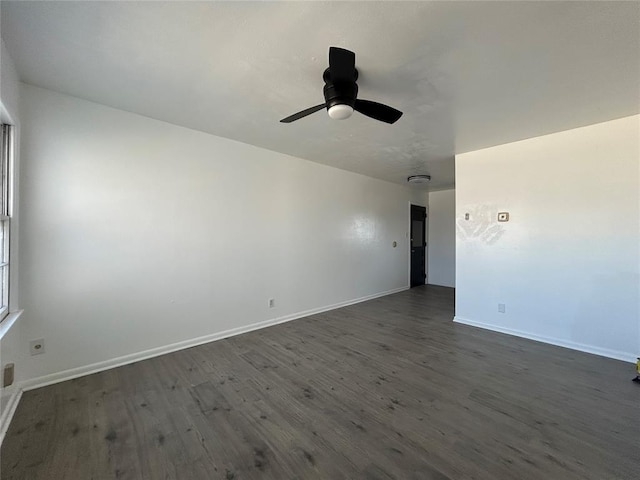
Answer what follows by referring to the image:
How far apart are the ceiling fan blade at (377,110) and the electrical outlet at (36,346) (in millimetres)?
3304

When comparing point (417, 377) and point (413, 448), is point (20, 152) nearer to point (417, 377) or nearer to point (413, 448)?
Result: point (413, 448)

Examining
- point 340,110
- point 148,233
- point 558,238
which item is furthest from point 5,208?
point 558,238

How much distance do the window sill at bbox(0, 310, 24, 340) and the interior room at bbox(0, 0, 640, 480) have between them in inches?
0.8

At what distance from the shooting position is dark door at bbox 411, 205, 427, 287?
22.2 ft

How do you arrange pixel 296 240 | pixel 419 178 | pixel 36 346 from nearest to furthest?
pixel 36 346
pixel 296 240
pixel 419 178

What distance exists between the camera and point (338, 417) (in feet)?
6.28

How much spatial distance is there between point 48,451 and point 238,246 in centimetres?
235

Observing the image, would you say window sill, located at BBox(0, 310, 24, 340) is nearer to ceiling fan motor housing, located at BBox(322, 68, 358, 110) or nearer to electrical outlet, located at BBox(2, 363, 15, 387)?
electrical outlet, located at BBox(2, 363, 15, 387)

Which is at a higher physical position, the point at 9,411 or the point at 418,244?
the point at 418,244

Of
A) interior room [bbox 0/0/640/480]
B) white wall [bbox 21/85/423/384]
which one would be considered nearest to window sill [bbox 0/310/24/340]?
interior room [bbox 0/0/640/480]

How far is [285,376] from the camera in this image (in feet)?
8.11

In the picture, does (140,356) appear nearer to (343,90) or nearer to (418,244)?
(343,90)

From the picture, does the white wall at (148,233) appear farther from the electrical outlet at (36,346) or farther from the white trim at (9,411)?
the white trim at (9,411)

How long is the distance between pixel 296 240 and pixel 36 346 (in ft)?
9.81
